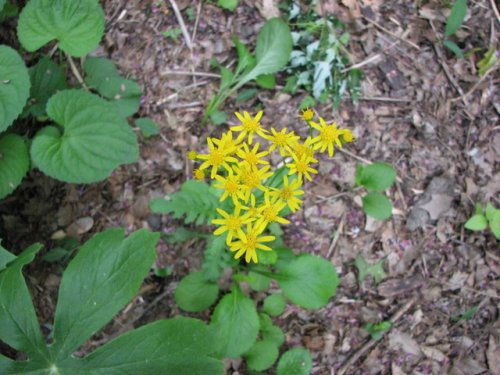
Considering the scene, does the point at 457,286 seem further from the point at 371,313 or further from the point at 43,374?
the point at 43,374

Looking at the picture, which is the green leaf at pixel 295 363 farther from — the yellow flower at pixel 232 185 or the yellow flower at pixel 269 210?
the yellow flower at pixel 232 185

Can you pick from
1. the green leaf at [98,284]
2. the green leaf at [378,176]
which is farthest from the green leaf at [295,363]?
the green leaf at [98,284]

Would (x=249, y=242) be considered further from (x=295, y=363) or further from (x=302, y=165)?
(x=295, y=363)

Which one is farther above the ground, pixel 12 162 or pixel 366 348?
pixel 12 162

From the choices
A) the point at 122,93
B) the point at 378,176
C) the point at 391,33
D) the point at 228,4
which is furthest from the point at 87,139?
the point at 391,33

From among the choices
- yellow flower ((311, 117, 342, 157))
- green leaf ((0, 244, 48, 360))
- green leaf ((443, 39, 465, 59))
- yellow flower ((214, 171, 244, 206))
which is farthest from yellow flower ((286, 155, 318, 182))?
green leaf ((443, 39, 465, 59))

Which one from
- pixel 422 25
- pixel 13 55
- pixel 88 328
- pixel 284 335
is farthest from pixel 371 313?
pixel 13 55

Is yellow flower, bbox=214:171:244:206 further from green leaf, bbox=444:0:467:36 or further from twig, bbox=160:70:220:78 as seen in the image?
green leaf, bbox=444:0:467:36
